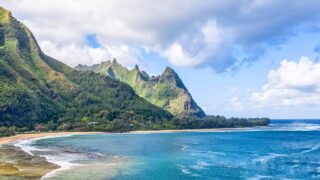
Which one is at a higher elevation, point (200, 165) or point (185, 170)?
point (200, 165)

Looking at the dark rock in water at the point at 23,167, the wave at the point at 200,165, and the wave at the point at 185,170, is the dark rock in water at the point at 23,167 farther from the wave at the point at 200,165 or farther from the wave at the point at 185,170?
the wave at the point at 200,165

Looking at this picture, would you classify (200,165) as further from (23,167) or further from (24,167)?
(23,167)

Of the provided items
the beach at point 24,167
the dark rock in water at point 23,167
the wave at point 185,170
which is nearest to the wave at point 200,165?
the wave at point 185,170

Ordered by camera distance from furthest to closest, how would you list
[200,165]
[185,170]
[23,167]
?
[200,165], [185,170], [23,167]

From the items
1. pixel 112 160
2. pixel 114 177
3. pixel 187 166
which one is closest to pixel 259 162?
pixel 187 166

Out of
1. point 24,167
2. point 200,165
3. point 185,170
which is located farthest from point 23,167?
point 200,165

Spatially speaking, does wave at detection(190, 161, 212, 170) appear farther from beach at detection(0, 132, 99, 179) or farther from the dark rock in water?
the dark rock in water

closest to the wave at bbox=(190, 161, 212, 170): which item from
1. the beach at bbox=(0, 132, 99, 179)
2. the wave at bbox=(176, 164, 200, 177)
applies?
the wave at bbox=(176, 164, 200, 177)

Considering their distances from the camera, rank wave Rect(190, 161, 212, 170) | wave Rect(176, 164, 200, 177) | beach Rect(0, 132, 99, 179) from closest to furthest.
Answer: beach Rect(0, 132, 99, 179) < wave Rect(176, 164, 200, 177) < wave Rect(190, 161, 212, 170)

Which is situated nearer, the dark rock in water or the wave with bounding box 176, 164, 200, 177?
the dark rock in water

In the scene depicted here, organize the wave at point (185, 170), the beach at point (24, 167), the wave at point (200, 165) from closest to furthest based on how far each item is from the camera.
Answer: the beach at point (24, 167)
the wave at point (185, 170)
the wave at point (200, 165)

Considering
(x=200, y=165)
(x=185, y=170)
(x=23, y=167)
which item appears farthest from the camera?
(x=200, y=165)

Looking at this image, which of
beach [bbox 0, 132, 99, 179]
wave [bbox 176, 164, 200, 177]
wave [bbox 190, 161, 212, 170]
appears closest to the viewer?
beach [bbox 0, 132, 99, 179]

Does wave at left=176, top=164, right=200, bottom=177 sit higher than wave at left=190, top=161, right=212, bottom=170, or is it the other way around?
wave at left=190, top=161, right=212, bottom=170
